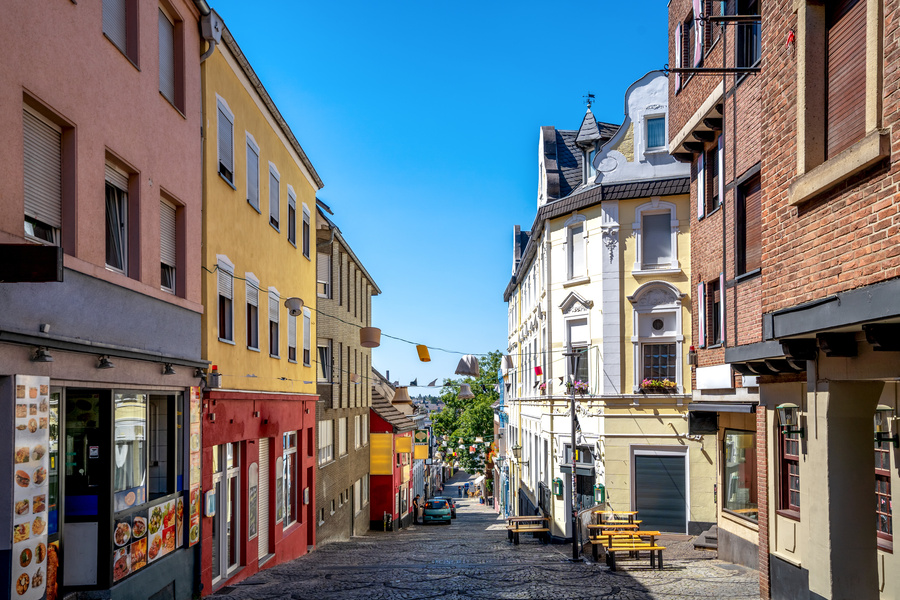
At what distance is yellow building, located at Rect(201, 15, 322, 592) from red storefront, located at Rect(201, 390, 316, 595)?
0.03 meters

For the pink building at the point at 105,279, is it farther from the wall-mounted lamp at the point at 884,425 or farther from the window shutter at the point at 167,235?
the wall-mounted lamp at the point at 884,425

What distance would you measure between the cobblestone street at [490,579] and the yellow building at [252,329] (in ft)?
3.92

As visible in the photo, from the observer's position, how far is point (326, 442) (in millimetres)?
28578

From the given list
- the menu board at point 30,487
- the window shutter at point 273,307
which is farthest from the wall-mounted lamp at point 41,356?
the window shutter at point 273,307

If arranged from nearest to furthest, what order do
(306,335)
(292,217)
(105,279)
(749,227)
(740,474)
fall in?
1. (105,279)
2. (749,227)
3. (740,474)
4. (292,217)
5. (306,335)

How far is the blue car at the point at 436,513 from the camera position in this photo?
49.2 metres

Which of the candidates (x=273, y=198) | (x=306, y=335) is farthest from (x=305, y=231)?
(x=273, y=198)

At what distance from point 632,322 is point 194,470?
52.2 feet

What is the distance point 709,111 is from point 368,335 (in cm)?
1297

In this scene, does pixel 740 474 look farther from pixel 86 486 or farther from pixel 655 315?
pixel 86 486

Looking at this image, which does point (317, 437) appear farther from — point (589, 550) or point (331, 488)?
point (589, 550)

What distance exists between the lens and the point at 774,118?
972 cm

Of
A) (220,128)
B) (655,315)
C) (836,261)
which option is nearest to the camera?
(836,261)

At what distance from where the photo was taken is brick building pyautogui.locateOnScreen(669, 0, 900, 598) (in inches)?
285
